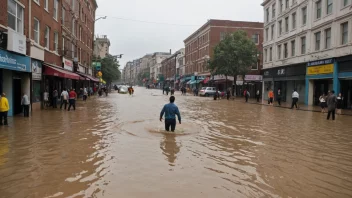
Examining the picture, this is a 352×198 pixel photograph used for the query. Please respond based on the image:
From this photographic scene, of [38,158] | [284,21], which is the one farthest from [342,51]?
[38,158]

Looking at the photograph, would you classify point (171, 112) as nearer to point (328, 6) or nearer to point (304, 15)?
point (328, 6)

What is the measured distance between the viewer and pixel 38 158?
793 cm

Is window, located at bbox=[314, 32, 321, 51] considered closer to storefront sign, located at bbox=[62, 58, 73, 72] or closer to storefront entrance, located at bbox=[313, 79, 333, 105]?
storefront entrance, located at bbox=[313, 79, 333, 105]

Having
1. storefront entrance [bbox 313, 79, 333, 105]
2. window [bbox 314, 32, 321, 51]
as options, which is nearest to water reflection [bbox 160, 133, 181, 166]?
storefront entrance [bbox 313, 79, 333, 105]

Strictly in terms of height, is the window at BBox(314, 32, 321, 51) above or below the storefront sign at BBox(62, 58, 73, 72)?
above

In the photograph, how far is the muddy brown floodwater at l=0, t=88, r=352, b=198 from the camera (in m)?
5.75

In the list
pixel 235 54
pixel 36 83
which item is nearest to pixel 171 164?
pixel 36 83

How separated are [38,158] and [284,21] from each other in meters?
36.8

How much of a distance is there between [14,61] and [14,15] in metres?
2.91

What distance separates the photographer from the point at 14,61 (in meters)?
16.9

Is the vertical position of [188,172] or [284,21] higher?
[284,21]

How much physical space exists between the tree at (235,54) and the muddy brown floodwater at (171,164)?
3385 centimetres

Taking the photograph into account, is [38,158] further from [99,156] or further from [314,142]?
[314,142]

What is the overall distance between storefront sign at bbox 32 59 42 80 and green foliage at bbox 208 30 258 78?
28.3 meters
